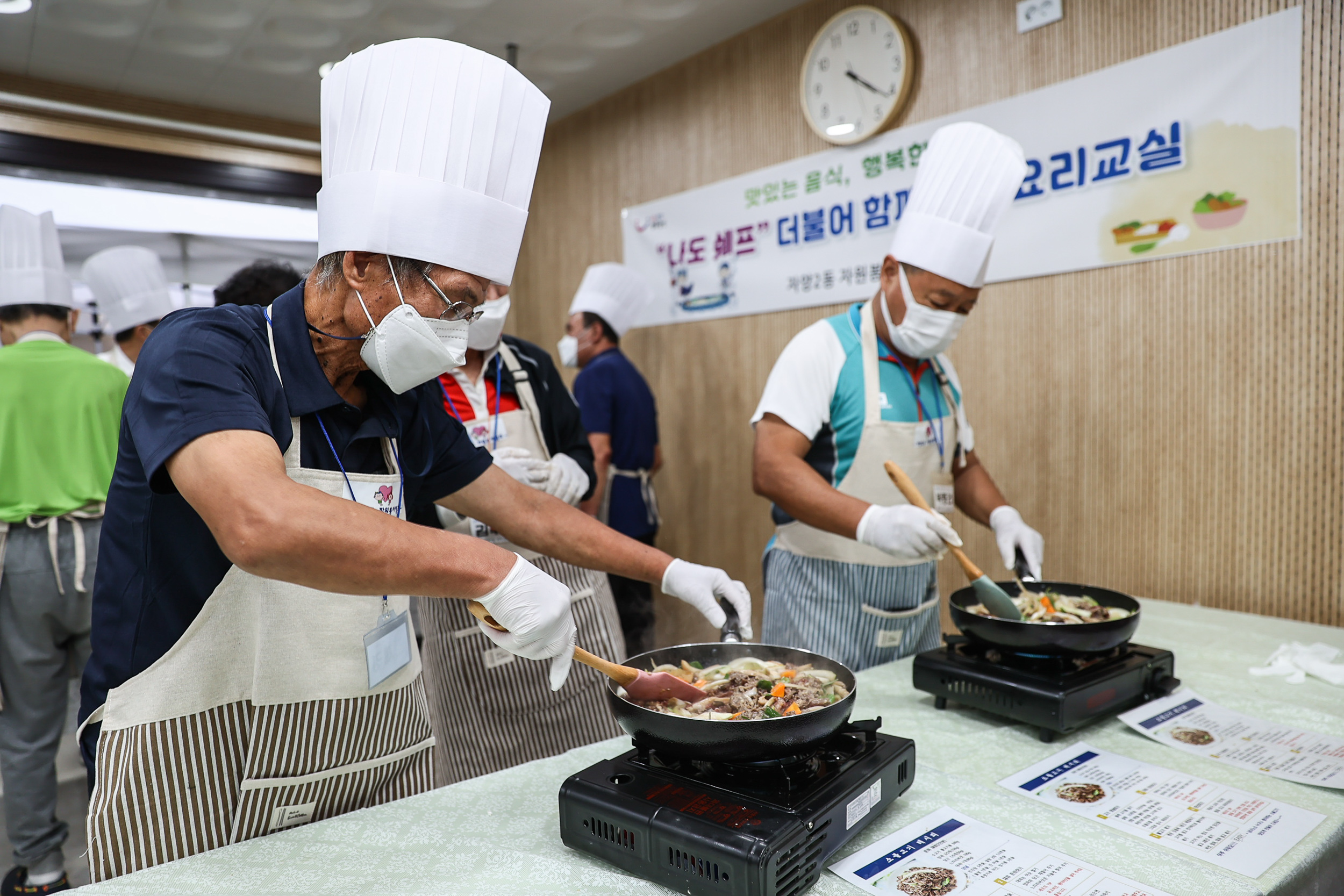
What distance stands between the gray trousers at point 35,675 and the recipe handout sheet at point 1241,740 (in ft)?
10.3

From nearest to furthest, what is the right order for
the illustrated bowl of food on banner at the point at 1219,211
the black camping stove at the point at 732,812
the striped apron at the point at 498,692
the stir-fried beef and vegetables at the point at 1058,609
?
the black camping stove at the point at 732,812 < the stir-fried beef and vegetables at the point at 1058,609 < the striped apron at the point at 498,692 < the illustrated bowl of food on banner at the point at 1219,211

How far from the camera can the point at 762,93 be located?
4137mm

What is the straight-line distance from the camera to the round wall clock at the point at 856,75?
3.44 metres

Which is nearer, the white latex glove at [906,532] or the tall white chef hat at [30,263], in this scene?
the white latex glove at [906,532]

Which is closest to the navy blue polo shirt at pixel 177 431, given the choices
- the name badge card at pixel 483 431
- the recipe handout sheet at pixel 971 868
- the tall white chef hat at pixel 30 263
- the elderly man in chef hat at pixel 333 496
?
the elderly man in chef hat at pixel 333 496

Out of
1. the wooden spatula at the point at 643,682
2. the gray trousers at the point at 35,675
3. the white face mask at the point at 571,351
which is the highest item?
the white face mask at the point at 571,351

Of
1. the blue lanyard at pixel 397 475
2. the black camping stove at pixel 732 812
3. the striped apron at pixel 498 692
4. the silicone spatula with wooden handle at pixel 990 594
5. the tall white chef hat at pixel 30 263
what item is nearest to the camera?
the black camping stove at pixel 732 812

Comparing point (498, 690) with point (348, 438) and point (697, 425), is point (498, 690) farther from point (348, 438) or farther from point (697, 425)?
point (697, 425)

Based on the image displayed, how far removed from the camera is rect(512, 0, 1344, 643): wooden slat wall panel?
2441 millimetres

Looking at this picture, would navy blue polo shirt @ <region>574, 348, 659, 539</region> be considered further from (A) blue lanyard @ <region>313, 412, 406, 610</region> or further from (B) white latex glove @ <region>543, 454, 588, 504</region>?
(A) blue lanyard @ <region>313, 412, 406, 610</region>

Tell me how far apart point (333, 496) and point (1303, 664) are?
2.17m

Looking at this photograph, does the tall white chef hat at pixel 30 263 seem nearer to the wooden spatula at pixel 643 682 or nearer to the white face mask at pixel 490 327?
the white face mask at pixel 490 327

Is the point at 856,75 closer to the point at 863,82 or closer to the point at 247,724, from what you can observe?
the point at 863,82

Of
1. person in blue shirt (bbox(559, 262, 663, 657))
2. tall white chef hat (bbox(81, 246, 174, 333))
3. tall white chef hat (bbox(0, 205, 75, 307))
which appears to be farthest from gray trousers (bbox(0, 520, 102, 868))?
person in blue shirt (bbox(559, 262, 663, 657))
